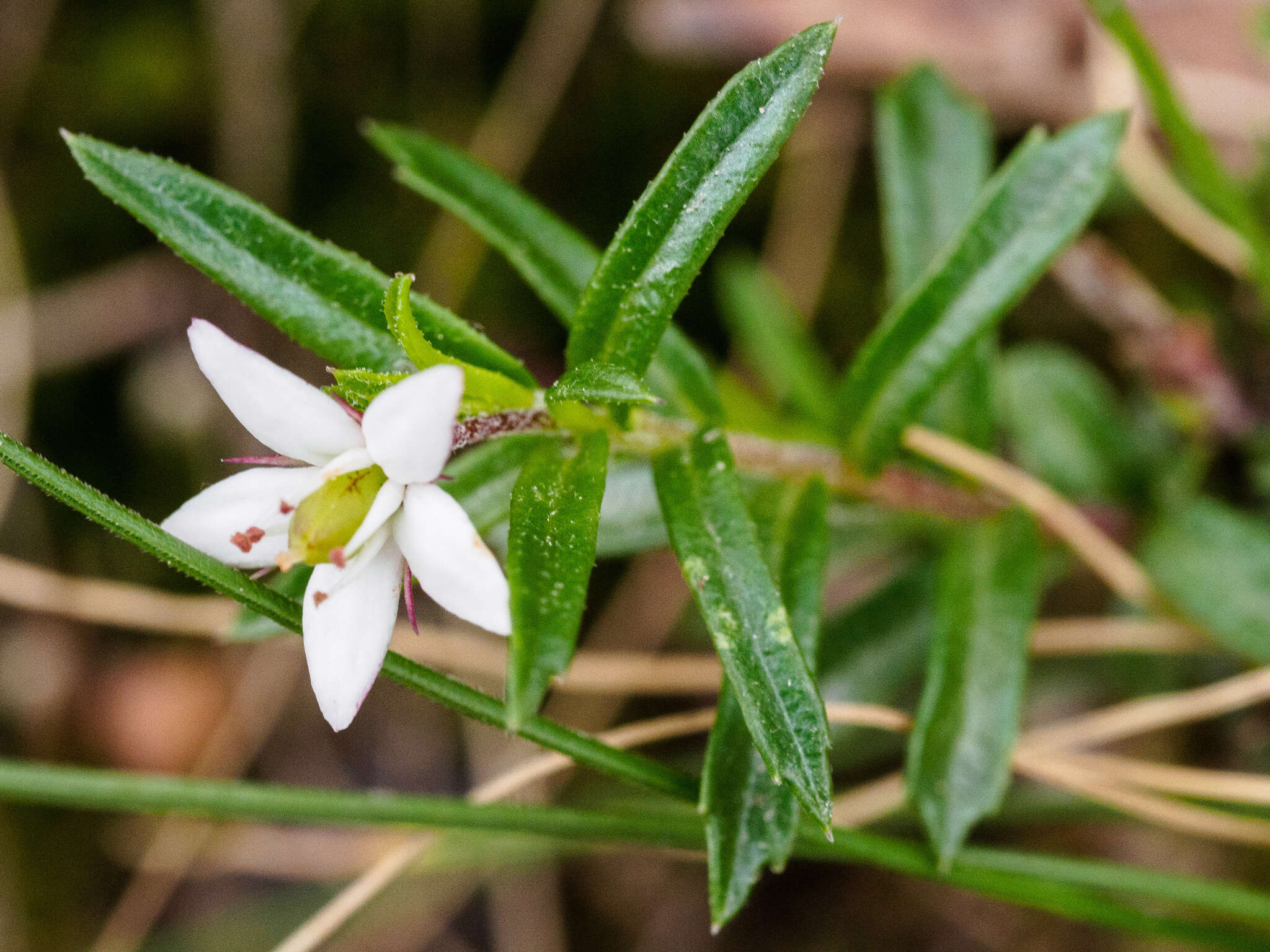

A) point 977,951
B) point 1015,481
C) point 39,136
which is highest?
point 39,136

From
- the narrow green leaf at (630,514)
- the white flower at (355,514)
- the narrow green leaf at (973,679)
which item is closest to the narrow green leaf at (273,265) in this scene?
the white flower at (355,514)

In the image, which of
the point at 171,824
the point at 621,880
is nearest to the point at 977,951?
the point at 621,880

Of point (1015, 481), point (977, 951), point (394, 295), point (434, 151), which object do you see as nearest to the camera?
point (394, 295)

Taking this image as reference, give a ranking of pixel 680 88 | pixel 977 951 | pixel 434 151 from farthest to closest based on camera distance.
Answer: pixel 680 88, pixel 977 951, pixel 434 151

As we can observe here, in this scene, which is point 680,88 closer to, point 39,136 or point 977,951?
point 39,136

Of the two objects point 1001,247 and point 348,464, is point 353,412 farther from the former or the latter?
point 1001,247

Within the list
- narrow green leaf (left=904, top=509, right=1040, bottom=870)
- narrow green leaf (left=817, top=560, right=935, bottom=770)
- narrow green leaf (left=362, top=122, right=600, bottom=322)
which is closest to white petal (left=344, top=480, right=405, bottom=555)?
narrow green leaf (left=362, top=122, right=600, bottom=322)

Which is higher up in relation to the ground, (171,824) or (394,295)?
(394,295)
